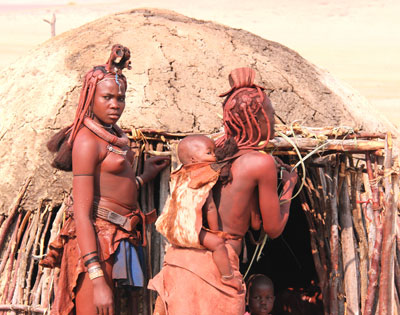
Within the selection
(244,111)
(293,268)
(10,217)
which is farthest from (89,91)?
(293,268)

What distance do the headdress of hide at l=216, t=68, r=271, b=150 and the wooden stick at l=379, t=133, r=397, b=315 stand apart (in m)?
1.20

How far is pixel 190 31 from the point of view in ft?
22.2

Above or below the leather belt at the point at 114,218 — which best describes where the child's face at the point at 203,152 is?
above

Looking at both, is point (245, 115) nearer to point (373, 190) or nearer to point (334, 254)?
point (373, 190)

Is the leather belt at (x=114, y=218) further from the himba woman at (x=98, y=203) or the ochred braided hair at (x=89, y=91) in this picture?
the ochred braided hair at (x=89, y=91)

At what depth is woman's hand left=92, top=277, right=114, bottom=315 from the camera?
13.9 feet

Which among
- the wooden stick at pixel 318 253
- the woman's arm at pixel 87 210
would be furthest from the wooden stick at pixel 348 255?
the woman's arm at pixel 87 210

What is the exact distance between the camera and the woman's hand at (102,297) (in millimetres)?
4230

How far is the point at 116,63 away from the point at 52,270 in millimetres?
1780

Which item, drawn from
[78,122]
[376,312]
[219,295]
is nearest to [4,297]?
[78,122]

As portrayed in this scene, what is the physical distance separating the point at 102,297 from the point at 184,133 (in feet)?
4.58

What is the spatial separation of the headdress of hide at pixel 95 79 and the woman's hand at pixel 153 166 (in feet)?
2.20

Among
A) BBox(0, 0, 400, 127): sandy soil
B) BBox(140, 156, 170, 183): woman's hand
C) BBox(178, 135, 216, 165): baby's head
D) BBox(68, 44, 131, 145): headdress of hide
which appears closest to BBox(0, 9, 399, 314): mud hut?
BBox(140, 156, 170, 183): woman's hand

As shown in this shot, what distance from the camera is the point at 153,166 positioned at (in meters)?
4.95
